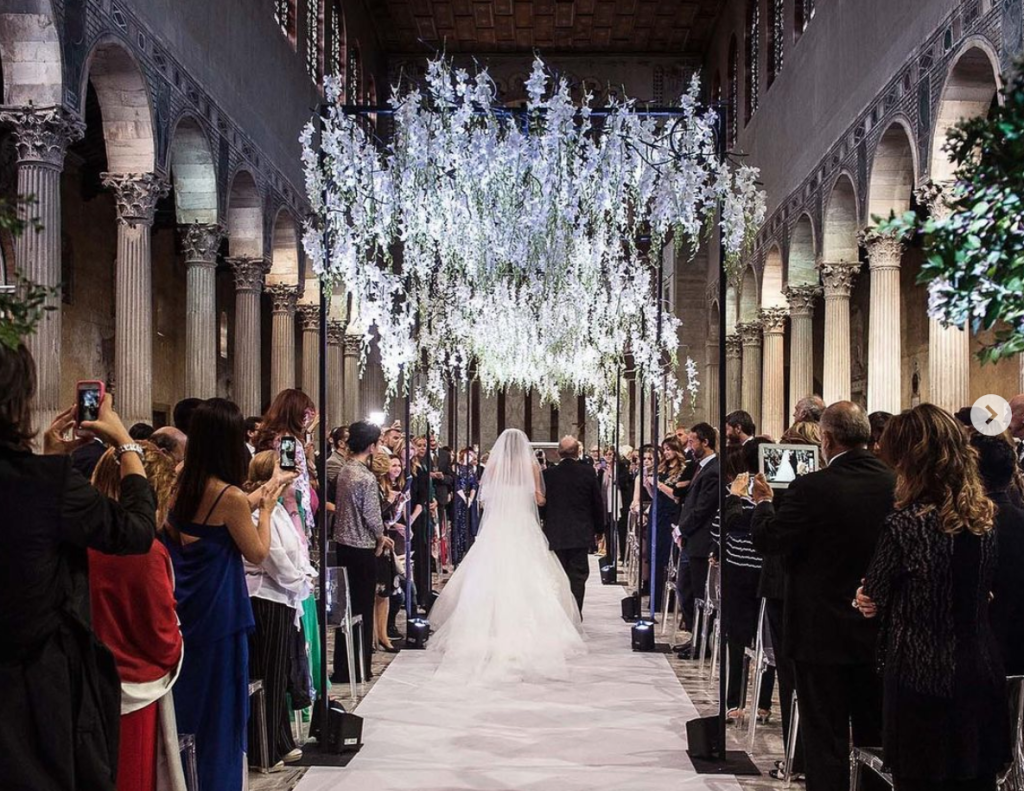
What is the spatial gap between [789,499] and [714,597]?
120 inches

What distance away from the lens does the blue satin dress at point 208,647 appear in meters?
4.25

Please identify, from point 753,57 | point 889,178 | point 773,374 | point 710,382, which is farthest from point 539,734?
point 710,382

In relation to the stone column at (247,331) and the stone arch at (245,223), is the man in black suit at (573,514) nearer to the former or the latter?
the stone column at (247,331)

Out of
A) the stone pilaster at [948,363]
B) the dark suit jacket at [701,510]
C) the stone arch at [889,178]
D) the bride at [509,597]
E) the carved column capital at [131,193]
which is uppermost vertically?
the stone arch at [889,178]

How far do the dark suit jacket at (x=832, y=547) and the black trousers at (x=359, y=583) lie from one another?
3.82 m

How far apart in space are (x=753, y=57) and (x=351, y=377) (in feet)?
36.7

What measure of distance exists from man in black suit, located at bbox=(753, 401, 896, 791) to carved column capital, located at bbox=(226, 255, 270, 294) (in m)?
15.3

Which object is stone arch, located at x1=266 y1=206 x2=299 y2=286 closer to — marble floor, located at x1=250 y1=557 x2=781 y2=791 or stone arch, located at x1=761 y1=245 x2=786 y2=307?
stone arch, located at x1=761 y1=245 x2=786 y2=307

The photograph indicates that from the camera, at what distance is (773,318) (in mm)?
22859

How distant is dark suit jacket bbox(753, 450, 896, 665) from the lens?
4242 mm

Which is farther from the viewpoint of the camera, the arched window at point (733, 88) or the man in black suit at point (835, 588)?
the arched window at point (733, 88)

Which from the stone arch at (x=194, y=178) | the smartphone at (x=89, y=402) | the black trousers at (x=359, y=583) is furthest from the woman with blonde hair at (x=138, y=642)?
the stone arch at (x=194, y=178)

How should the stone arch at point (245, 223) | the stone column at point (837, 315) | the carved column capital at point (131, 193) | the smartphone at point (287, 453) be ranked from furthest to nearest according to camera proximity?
the stone arch at point (245, 223) < the stone column at point (837, 315) < the carved column capital at point (131, 193) < the smartphone at point (287, 453)

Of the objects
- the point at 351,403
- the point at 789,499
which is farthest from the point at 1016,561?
the point at 351,403
